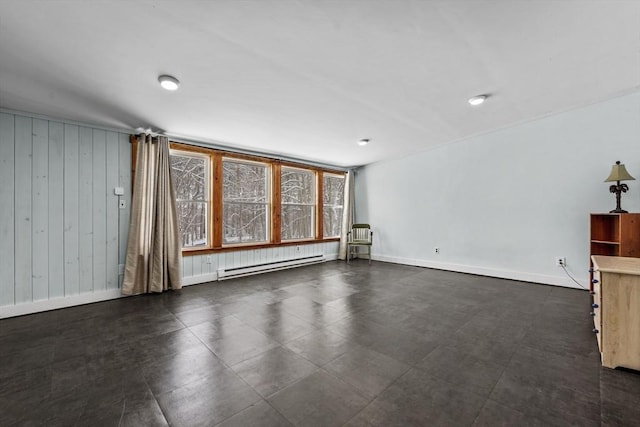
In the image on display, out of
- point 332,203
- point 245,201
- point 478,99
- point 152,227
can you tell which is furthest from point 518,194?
point 152,227

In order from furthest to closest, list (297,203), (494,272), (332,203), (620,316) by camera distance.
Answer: (332,203)
(297,203)
(494,272)
(620,316)

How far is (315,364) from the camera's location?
1909 millimetres

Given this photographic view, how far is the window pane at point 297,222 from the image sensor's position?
562 cm

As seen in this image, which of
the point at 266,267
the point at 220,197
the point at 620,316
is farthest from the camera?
the point at 266,267

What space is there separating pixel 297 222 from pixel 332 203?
4.04 feet

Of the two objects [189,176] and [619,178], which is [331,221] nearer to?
[189,176]

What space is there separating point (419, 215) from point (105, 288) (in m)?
5.50

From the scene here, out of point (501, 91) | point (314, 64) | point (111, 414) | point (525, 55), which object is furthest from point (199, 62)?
point (501, 91)

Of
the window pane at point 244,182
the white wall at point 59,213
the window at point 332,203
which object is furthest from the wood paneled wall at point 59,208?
the window at point 332,203

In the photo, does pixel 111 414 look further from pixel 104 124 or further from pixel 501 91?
pixel 501 91

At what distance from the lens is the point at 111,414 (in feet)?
4.74

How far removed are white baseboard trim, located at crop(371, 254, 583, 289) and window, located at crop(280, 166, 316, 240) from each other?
2.15 m

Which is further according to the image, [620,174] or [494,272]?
[494,272]

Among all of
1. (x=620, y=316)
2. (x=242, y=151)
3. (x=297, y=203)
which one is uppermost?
(x=242, y=151)
